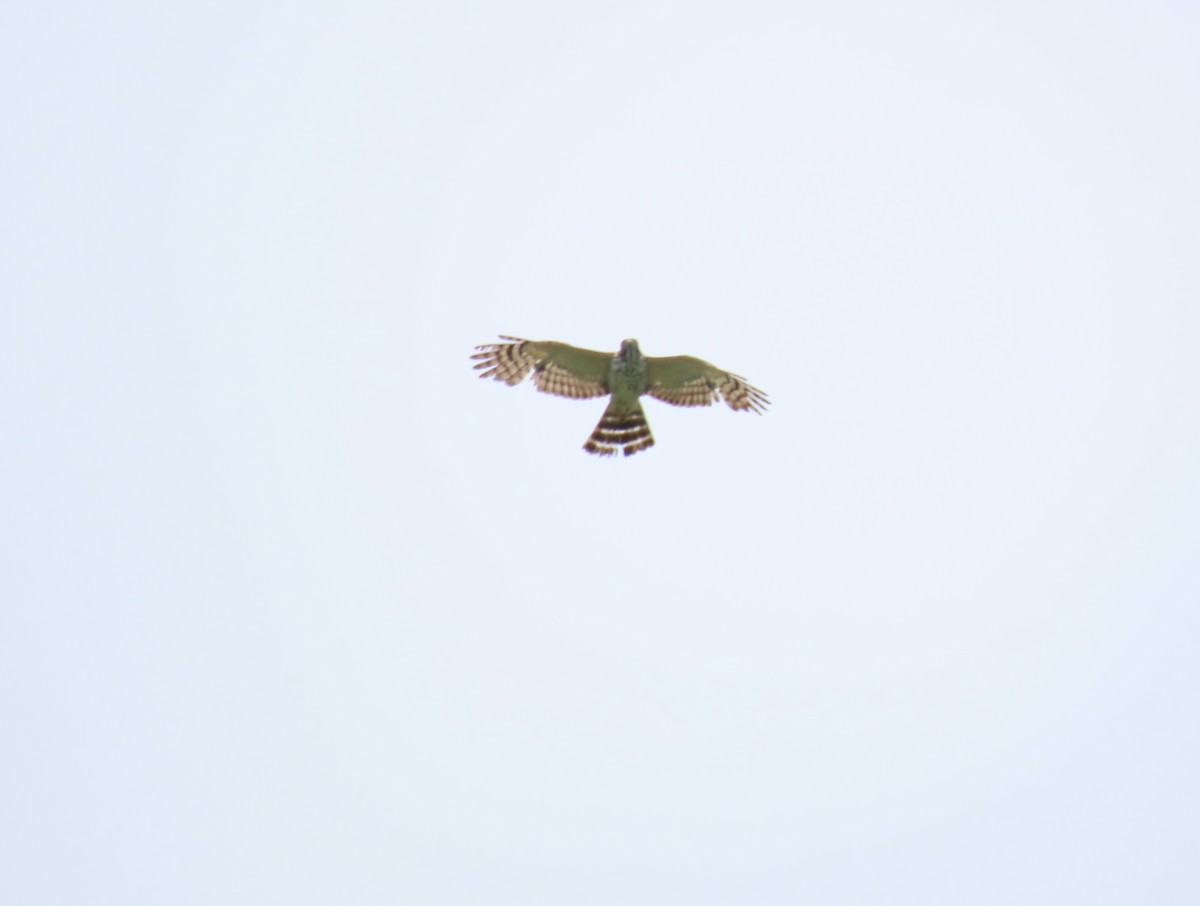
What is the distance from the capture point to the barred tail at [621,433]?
21.2m

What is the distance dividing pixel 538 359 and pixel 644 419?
1.63 metres

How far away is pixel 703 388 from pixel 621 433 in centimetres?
119

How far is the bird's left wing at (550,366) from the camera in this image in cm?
2044

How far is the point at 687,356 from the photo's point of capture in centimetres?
2064

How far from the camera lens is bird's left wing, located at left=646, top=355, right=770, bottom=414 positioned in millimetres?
21141

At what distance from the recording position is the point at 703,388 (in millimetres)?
21484

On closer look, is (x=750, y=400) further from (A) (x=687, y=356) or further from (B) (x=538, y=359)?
(B) (x=538, y=359)

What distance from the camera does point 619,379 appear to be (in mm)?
20891

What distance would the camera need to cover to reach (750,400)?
2142cm

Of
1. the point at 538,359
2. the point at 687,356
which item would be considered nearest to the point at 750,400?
the point at 687,356

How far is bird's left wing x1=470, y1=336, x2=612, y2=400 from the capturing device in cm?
2044

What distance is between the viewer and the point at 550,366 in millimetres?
20797

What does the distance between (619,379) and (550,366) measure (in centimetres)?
85

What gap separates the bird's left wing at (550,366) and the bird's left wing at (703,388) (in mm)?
709
